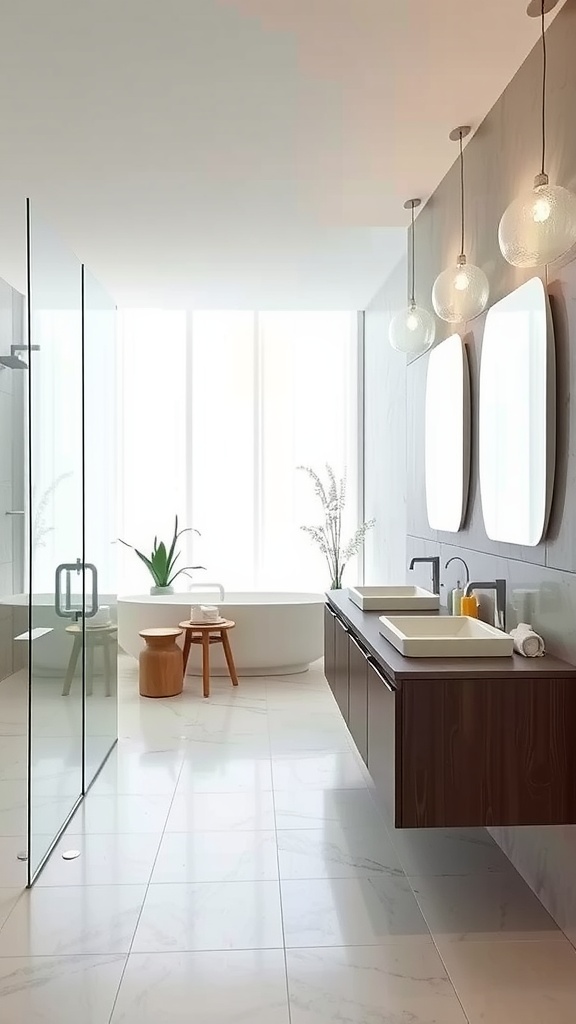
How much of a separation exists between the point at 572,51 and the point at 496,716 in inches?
74.4

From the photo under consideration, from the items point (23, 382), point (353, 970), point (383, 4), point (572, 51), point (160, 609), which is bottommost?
point (353, 970)

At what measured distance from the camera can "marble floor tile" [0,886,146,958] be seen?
235 centimetres

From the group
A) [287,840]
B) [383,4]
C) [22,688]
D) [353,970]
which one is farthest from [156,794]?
[383,4]

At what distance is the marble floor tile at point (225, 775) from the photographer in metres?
3.64

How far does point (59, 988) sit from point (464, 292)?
2.55m

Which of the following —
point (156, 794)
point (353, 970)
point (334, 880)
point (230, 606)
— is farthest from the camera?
point (230, 606)

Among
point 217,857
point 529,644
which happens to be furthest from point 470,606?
point 217,857

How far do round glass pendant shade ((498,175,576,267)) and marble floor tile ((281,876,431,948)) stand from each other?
195 cm

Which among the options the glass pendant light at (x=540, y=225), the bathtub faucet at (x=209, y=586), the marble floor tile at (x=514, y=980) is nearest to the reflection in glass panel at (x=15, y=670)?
the marble floor tile at (x=514, y=980)

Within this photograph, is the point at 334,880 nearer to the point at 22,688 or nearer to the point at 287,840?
the point at 287,840

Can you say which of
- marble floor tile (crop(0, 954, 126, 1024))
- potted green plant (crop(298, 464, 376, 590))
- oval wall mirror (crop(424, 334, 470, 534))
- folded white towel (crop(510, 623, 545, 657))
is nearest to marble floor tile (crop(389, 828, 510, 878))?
folded white towel (crop(510, 623, 545, 657))

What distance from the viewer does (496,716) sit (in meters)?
2.34

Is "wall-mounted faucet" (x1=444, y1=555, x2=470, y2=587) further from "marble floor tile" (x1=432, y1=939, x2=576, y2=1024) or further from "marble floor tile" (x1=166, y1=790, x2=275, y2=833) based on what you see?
"marble floor tile" (x1=432, y1=939, x2=576, y2=1024)

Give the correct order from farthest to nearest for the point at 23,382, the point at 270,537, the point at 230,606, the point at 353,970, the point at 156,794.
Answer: the point at 270,537 → the point at 230,606 → the point at 156,794 → the point at 23,382 → the point at 353,970
